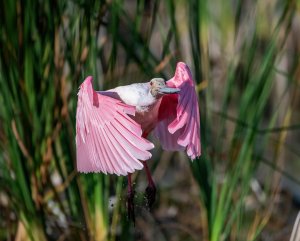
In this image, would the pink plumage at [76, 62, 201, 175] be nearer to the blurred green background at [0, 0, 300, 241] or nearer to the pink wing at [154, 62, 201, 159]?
the pink wing at [154, 62, 201, 159]

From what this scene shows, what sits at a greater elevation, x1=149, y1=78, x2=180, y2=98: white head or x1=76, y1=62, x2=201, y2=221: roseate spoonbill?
x1=149, y1=78, x2=180, y2=98: white head

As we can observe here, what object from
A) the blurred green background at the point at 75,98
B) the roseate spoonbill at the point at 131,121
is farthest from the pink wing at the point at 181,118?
the blurred green background at the point at 75,98

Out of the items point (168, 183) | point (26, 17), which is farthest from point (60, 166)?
point (168, 183)

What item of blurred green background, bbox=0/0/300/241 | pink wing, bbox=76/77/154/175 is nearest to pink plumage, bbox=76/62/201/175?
pink wing, bbox=76/77/154/175

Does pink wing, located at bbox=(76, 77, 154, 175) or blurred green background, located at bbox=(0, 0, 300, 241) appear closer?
pink wing, located at bbox=(76, 77, 154, 175)

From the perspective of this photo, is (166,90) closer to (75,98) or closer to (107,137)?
(107,137)

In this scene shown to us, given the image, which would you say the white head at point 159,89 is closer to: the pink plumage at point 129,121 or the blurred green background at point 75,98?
the pink plumage at point 129,121

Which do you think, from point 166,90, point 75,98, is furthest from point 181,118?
point 75,98
